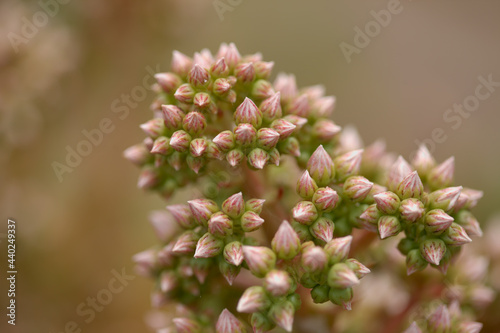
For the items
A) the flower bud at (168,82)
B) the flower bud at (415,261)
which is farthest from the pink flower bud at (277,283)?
the flower bud at (168,82)

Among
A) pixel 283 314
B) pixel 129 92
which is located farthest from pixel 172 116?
pixel 129 92

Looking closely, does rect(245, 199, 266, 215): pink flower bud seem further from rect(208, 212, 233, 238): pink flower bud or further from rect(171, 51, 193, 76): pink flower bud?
rect(171, 51, 193, 76): pink flower bud

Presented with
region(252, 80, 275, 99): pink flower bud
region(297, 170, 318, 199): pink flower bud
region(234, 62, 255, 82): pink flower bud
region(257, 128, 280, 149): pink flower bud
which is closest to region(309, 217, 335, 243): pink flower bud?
region(297, 170, 318, 199): pink flower bud

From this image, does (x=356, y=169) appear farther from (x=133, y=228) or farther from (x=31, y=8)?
(x=31, y=8)

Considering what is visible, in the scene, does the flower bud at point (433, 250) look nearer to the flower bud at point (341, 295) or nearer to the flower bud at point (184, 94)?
the flower bud at point (341, 295)

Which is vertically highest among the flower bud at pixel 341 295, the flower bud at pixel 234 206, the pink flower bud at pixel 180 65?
the pink flower bud at pixel 180 65

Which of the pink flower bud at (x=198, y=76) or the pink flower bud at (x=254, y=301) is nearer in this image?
the pink flower bud at (x=254, y=301)

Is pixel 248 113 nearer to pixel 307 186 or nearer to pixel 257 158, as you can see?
pixel 257 158
